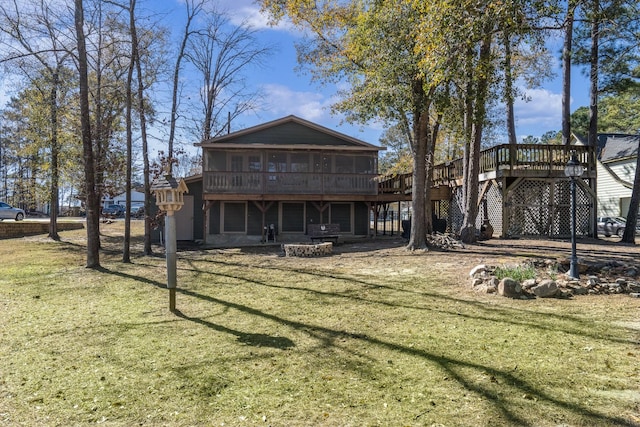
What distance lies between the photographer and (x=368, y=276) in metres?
9.48

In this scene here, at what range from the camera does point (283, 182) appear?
17.4 m

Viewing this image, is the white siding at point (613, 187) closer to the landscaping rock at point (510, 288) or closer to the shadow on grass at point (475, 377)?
the landscaping rock at point (510, 288)

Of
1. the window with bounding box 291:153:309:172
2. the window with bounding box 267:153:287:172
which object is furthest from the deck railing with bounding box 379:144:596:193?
the window with bounding box 267:153:287:172

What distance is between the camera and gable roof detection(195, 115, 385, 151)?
18500mm

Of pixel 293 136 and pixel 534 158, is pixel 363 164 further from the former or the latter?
pixel 534 158

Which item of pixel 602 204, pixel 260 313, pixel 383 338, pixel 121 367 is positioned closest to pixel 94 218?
pixel 260 313

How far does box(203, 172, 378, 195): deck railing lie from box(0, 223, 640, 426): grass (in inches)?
354

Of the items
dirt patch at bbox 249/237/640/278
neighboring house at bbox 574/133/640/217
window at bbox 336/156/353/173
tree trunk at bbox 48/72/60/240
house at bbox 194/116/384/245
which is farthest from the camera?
neighboring house at bbox 574/133/640/217

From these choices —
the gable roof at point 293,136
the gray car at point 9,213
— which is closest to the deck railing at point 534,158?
the gable roof at point 293,136

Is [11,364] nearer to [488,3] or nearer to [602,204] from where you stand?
[488,3]

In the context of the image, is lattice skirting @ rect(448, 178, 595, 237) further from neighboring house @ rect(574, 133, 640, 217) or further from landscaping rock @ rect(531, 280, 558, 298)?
neighboring house @ rect(574, 133, 640, 217)

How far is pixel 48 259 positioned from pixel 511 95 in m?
15.3

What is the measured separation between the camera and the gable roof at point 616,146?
1010 inches

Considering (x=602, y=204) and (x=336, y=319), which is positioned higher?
(x=602, y=204)
